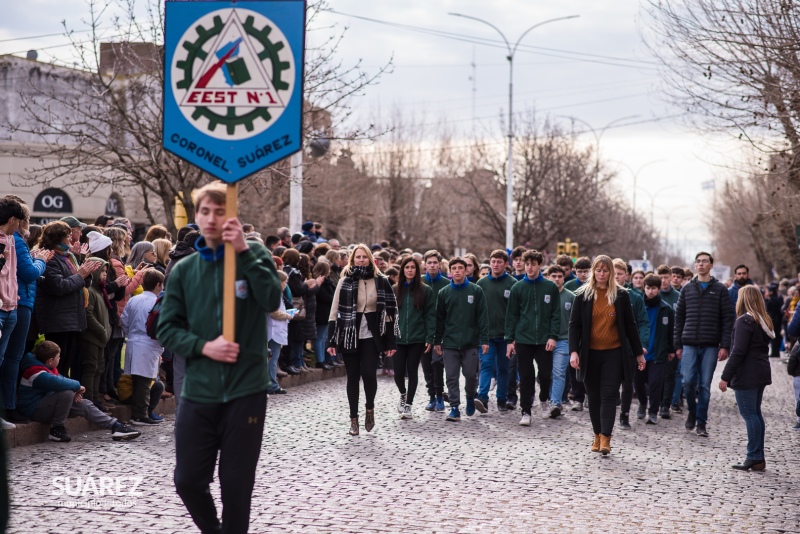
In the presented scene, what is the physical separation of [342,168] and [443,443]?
32007 millimetres

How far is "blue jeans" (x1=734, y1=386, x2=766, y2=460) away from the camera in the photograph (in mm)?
10039

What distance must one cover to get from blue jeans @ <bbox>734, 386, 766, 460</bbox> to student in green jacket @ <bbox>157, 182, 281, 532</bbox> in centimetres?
635

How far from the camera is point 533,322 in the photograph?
13281mm

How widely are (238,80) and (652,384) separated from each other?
31.2 feet

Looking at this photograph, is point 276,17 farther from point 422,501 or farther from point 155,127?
point 155,127

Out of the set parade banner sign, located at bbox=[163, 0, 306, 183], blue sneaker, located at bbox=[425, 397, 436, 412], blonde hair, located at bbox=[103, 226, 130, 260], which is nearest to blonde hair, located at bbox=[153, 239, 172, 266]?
blonde hair, located at bbox=[103, 226, 130, 260]

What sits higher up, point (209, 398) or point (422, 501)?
point (209, 398)

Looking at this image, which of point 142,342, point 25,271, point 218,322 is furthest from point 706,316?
point 218,322

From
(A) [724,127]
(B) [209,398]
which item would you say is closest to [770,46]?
(A) [724,127]

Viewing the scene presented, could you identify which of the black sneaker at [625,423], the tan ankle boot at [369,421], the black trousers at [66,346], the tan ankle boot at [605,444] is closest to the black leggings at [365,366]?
the tan ankle boot at [369,421]

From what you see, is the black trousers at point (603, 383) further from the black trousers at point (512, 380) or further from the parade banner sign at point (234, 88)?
the parade banner sign at point (234, 88)

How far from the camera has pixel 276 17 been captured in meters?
5.35

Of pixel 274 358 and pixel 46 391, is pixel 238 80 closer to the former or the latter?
pixel 46 391

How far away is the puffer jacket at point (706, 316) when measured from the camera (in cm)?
1217
